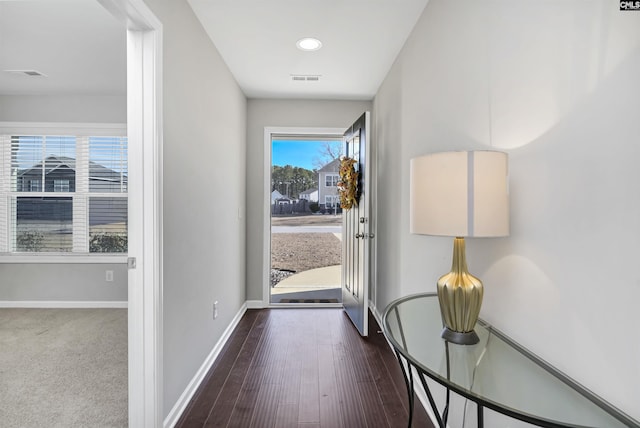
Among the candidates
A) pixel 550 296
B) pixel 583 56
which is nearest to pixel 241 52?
pixel 583 56

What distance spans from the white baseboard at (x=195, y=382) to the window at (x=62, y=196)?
6.65 ft

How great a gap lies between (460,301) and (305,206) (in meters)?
2.99

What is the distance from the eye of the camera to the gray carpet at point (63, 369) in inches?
72.6

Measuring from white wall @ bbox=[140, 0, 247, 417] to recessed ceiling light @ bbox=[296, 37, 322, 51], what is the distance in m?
0.70

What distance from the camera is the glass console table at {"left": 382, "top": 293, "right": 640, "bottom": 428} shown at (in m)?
0.70

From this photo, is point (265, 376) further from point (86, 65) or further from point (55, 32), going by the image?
point (86, 65)

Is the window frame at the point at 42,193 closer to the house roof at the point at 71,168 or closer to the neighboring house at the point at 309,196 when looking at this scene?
the house roof at the point at 71,168

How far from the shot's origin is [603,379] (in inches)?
30.6

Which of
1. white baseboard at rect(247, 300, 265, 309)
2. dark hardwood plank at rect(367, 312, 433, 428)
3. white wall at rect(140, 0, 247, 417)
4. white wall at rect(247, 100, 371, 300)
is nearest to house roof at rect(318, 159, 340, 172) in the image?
white wall at rect(247, 100, 371, 300)

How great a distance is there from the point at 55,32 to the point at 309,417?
131 inches

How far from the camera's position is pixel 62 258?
3.79m

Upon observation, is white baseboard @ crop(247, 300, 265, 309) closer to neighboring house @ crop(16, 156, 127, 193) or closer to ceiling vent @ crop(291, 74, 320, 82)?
neighboring house @ crop(16, 156, 127, 193)

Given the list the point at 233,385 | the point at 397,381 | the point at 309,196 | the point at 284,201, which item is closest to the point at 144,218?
the point at 233,385

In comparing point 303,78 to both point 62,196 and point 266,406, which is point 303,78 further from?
point 62,196
